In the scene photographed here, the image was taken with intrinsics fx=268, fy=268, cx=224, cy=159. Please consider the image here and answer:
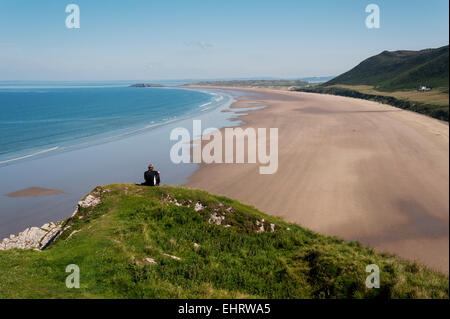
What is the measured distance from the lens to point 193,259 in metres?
10.8

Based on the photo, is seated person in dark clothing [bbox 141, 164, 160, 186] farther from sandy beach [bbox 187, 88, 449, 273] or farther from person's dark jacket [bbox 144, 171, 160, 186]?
sandy beach [bbox 187, 88, 449, 273]

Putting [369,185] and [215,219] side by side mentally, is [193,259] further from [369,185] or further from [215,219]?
[369,185]

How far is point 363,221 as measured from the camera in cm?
1548

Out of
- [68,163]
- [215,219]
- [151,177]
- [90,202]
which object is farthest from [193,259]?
[68,163]

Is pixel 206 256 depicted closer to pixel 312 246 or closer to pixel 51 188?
pixel 312 246

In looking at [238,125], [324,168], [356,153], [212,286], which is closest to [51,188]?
[212,286]

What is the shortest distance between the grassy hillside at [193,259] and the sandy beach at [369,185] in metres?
1.53

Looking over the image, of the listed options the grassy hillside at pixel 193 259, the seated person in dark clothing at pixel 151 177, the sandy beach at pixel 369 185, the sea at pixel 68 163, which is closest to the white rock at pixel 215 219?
the grassy hillside at pixel 193 259

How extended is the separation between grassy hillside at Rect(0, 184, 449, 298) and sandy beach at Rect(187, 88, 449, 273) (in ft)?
5.03

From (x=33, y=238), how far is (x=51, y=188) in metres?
10.9

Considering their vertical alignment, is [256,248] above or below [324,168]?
below

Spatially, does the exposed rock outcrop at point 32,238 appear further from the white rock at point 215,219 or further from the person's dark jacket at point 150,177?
the white rock at point 215,219

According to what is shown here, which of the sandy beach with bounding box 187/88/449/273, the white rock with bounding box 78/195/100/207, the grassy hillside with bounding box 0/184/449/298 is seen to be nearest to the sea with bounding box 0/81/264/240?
the white rock with bounding box 78/195/100/207

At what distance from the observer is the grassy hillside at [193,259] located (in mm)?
8125
